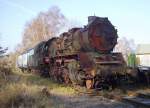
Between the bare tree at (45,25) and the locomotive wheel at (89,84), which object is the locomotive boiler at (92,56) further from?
the bare tree at (45,25)

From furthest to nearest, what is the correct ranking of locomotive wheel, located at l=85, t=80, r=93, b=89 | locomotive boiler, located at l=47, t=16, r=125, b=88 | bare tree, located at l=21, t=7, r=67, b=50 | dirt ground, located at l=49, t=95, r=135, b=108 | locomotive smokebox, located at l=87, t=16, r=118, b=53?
bare tree, located at l=21, t=7, r=67, b=50, locomotive smokebox, located at l=87, t=16, r=118, b=53, locomotive wheel, located at l=85, t=80, r=93, b=89, locomotive boiler, located at l=47, t=16, r=125, b=88, dirt ground, located at l=49, t=95, r=135, b=108

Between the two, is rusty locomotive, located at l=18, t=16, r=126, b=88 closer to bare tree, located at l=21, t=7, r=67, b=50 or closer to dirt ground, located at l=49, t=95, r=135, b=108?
dirt ground, located at l=49, t=95, r=135, b=108

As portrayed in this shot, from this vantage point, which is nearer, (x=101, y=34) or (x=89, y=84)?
(x=89, y=84)

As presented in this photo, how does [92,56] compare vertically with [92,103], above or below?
above

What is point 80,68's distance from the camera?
56.2 feet

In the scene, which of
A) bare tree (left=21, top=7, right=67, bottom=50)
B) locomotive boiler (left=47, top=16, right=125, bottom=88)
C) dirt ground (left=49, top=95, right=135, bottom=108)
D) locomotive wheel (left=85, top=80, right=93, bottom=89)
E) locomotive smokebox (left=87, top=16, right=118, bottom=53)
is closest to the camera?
dirt ground (left=49, top=95, right=135, bottom=108)

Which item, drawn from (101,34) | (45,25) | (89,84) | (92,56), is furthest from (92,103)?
(45,25)

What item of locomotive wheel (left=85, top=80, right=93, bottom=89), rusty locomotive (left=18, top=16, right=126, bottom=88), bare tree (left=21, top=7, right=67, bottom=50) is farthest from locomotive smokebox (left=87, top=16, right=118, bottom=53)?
bare tree (left=21, top=7, right=67, bottom=50)

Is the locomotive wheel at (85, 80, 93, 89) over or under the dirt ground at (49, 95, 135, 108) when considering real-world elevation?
over

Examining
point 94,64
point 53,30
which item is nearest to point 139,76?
point 94,64

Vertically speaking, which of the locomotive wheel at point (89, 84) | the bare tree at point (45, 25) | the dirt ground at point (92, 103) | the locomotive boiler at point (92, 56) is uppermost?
the bare tree at point (45, 25)

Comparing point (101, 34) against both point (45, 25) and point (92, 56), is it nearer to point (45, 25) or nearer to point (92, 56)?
point (92, 56)

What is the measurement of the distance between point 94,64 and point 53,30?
5509cm

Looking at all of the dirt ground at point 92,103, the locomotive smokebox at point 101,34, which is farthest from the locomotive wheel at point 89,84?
the dirt ground at point 92,103
